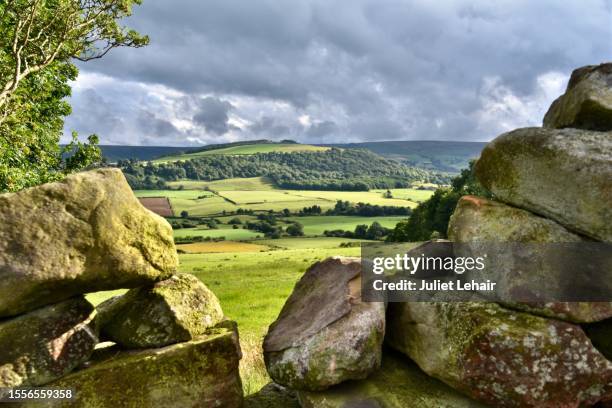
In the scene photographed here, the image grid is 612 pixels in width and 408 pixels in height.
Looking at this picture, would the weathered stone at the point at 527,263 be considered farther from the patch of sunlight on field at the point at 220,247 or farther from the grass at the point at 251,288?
the patch of sunlight on field at the point at 220,247

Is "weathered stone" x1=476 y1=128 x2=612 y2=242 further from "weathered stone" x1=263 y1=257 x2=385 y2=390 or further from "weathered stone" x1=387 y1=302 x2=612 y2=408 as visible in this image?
"weathered stone" x1=263 y1=257 x2=385 y2=390

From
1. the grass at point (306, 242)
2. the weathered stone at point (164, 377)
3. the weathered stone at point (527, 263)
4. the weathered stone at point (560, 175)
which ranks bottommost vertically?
the grass at point (306, 242)

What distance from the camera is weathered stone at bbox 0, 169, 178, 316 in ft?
30.9

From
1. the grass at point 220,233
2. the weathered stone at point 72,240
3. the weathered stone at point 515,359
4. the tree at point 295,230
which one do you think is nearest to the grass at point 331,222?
the tree at point 295,230

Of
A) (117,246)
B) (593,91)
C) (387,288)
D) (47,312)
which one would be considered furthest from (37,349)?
(593,91)

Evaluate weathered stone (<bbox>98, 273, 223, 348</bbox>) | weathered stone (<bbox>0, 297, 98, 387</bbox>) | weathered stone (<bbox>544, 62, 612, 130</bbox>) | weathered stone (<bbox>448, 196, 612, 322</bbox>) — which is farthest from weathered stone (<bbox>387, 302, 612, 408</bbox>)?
weathered stone (<bbox>0, 297, 98, 387</bbox>)

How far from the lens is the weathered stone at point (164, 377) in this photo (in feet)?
33.6

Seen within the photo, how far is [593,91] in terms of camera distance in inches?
456

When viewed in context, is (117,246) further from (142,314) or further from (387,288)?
(387,288)

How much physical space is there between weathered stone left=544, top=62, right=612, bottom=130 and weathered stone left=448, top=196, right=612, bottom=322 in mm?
3034

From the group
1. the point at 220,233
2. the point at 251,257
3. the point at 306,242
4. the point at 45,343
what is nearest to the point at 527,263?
the point at 45,343

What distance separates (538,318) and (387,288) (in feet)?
11.2

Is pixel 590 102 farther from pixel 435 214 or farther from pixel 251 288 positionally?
pixel 435 214

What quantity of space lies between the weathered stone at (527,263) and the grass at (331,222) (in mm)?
104958
